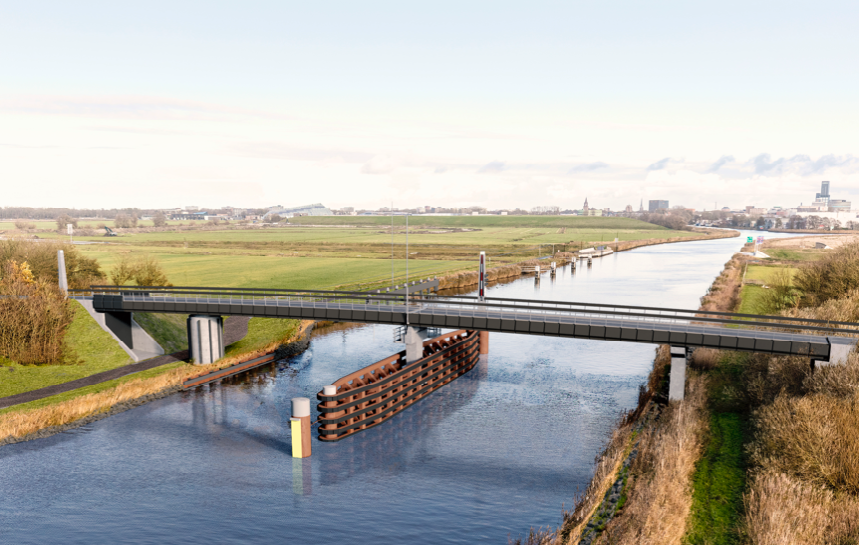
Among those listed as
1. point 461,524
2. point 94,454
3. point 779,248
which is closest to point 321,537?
point 461,524

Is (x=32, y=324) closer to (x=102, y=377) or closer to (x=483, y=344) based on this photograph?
(x=102, y=377)

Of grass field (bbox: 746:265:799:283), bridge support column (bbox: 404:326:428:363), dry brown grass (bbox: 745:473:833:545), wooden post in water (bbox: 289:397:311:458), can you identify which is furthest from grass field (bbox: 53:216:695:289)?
dry brown grass (bbox: 745:473:833:545)

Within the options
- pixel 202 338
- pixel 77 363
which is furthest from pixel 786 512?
pixel 77 363

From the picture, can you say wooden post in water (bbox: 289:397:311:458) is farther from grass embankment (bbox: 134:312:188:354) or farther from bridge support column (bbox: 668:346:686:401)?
grass embankment (bbox: 134:312:188:354)

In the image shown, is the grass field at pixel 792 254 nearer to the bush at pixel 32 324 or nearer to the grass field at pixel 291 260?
the grass field at pixel 291 260

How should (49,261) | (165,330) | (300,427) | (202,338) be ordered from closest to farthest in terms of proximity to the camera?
(300,427), (202,338), (165,330), (49,261)

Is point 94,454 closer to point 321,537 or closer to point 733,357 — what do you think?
point 321,537
